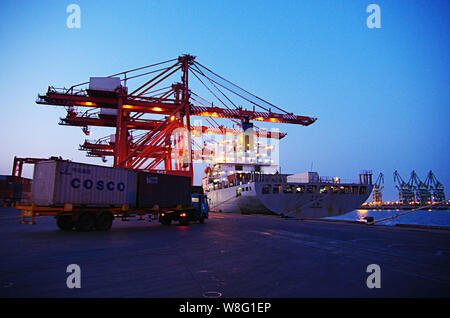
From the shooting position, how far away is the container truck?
45.1 feet

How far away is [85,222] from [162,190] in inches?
214

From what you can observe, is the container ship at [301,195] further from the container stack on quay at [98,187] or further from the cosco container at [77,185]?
the cosco container at [77,185]

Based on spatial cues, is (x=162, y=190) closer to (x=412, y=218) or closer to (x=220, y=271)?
(x=220, y=271)

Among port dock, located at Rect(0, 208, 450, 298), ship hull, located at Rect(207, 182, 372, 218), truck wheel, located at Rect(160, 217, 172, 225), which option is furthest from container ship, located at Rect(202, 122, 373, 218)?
port dock, located at Rect(0, 208, 450, 298)

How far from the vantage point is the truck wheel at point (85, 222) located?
14297 millimetres

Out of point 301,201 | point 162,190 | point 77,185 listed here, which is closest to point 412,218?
point 301,201

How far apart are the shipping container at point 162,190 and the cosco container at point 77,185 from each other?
1.25 meters

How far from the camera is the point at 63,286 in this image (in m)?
4.87

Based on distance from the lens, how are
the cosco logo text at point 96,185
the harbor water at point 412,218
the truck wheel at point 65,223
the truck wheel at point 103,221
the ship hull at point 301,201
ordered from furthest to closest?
1. the harbor water at point 412,218
2. the ship hull at point 301,201
3. the truck wheel at point 103,221
4. the truck wheel at point 65,223
5. the cosco logo text at point 96,185

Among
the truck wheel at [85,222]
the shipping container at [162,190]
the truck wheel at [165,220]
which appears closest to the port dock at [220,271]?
the truck wheel at [85,222]

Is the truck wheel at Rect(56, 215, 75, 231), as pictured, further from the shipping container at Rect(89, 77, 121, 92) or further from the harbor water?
the shipping container at Rect(89, 77, 121, 92)

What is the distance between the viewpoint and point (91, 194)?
49.2ft

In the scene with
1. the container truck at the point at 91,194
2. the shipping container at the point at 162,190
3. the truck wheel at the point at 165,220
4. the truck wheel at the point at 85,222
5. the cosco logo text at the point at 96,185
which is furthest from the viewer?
the truck wheel at the point at 165,220

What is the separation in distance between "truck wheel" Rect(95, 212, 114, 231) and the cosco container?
644 millimetres
